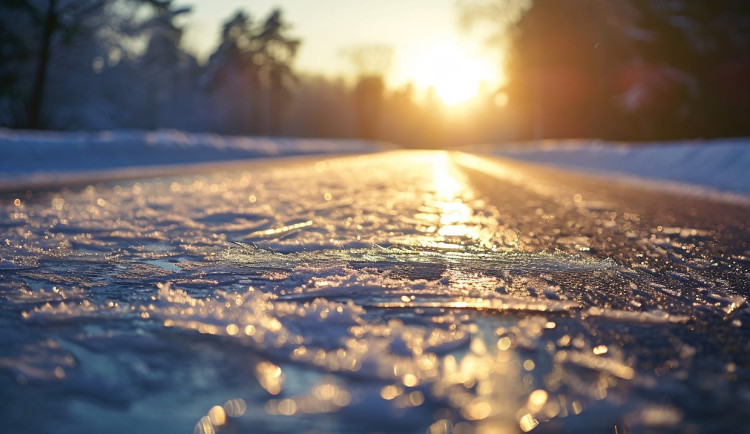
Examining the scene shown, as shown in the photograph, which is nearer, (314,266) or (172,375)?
(172,375)

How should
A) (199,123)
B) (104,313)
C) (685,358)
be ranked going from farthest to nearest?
(199,123), (104,313), (685,358)

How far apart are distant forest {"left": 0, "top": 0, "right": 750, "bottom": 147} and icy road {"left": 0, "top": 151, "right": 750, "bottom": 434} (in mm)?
23216

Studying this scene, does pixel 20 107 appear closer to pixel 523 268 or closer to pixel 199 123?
pixel 199 123

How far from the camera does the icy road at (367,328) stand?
7.06 ft

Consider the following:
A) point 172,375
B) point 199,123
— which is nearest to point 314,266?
point 172,375

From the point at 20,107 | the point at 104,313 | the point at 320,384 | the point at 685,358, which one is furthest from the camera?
the point at 20,107

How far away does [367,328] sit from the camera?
10.0 feet

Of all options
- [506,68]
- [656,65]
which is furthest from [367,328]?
[506,68]

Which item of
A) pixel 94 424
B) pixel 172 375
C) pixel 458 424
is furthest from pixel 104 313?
pixel 458 424

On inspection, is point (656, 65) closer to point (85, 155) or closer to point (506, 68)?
point (506, 68)

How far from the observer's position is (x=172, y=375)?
2.45 meters

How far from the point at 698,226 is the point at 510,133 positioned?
366 ft

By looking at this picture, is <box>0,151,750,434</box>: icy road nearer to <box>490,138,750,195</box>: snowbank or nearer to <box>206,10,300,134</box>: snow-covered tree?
<box>490,138,750,195</box>: snowbank

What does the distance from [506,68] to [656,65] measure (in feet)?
55.5
